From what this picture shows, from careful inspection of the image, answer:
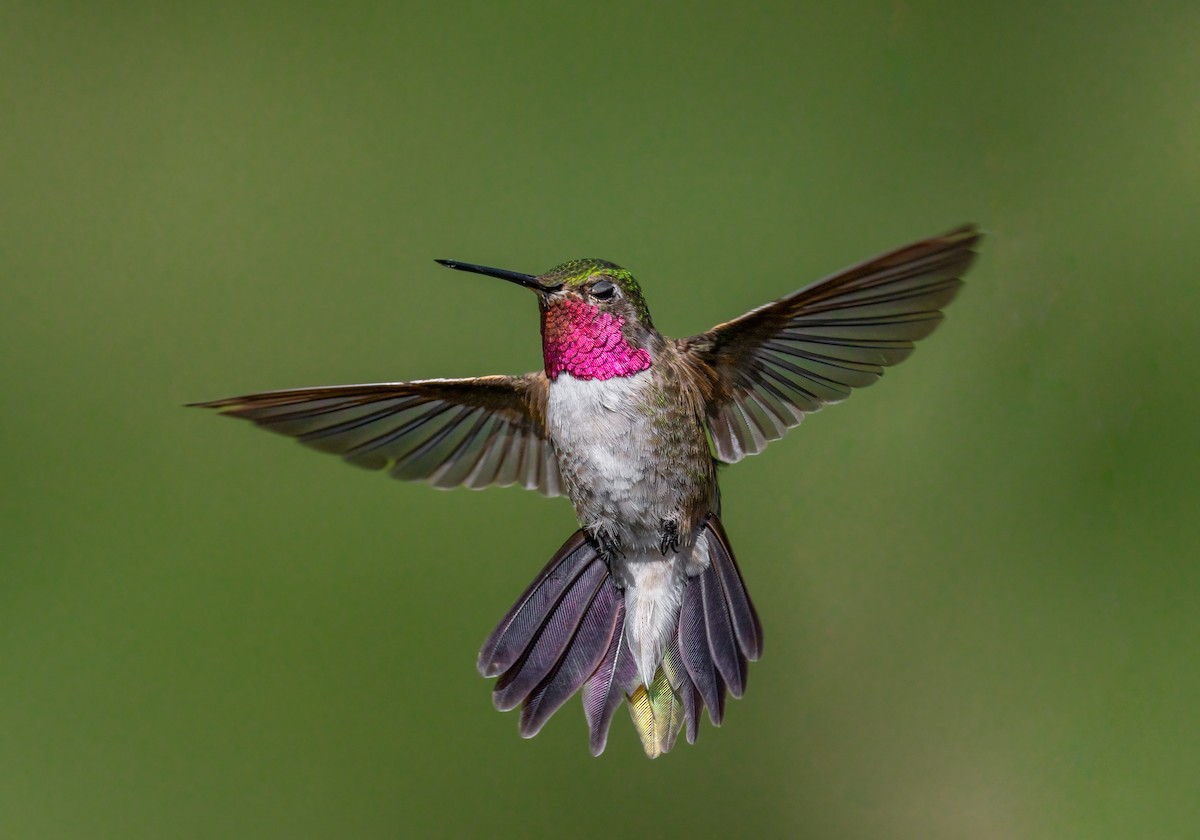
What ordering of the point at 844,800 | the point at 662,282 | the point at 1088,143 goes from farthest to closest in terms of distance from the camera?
the point at 1088,143 → the point at 662,282 → the point at 844,800

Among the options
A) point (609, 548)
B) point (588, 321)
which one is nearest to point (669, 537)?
point (609, 548)

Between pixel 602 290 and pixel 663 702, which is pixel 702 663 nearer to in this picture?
pixel 663 702

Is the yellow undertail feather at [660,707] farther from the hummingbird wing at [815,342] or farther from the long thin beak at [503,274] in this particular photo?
the long thin beak at [503,274]

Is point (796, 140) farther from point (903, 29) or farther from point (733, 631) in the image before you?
point (733, 631)

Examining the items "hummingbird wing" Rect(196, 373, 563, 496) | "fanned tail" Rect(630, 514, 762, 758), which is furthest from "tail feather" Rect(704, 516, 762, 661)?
Result: "hummingbird wing" Rect(196, 373, 563, 496)

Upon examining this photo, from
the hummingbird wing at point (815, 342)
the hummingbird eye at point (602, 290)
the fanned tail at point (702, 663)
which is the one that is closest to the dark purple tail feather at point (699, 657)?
the fanned tail at point (702, 663)

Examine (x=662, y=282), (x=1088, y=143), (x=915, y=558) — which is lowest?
(x=915, y=558)

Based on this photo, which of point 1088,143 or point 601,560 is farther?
point 1088,143

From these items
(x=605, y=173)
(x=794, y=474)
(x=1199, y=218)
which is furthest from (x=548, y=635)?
(x=1199, y=218)

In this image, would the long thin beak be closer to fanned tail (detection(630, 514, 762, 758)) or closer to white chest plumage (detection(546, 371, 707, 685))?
white chest plumage (detection(546, 371, 707, 685))
